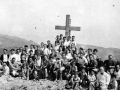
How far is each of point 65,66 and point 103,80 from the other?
2.24 metres

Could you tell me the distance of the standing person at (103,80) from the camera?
930 centimetres

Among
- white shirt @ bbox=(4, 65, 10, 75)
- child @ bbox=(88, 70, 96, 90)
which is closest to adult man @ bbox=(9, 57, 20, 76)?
white shirt @ bbox=(4, 65, 10, 75)

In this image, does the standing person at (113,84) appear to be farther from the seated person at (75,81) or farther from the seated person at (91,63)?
the seated person at (75,81)

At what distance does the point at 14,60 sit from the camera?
11.1 meters

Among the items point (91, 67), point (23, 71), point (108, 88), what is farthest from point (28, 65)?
point (108, 88)

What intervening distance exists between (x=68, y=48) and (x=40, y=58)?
1.59 metres

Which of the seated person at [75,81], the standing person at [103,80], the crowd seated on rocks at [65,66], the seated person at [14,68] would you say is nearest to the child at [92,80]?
the crowd seated on rocks at [65,66]

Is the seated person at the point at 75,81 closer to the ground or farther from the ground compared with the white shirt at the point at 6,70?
closer to the ground

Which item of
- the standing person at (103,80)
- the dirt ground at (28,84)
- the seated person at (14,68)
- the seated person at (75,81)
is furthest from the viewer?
the seated person at (14,68)

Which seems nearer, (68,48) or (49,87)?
(49,87)

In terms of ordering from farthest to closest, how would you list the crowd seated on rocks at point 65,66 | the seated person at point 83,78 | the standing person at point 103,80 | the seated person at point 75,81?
the seated person at point 83,78 → the seated person at point 75,81 → the crowd seated on rocks at point 65,66 → the standing person at point 103,80

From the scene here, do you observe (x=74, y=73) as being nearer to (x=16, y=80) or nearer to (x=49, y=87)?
(x=49, y=87)

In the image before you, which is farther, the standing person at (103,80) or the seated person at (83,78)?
the seated person at (83,78)

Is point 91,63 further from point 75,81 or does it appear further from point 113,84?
point 113,84
